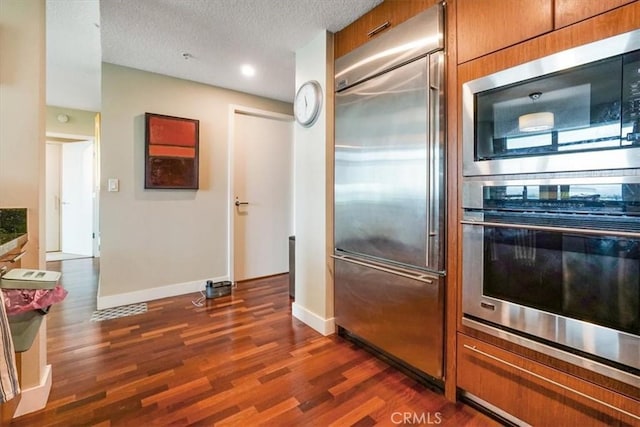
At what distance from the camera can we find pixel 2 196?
4.66 ft

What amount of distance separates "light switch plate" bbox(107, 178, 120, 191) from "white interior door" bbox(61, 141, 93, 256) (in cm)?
294

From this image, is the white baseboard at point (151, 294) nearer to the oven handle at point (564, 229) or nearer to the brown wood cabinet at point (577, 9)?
the oven handle at point (564, 229)

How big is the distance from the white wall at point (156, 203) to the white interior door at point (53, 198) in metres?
3.64

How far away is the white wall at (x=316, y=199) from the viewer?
2305mm

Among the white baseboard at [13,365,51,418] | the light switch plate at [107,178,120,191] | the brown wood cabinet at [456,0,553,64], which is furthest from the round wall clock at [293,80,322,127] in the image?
the white baseboard at [13,365,51,418]

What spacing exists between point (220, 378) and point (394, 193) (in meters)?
1.51

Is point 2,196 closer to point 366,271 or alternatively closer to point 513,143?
point 366,271

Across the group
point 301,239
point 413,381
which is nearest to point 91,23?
point 301,239

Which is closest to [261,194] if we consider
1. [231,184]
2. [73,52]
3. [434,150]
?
[231,184]

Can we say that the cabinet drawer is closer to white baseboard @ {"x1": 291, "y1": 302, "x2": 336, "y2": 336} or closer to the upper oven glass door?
the upper oven glass door

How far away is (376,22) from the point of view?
1.96 meters

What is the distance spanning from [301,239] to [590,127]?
1.97m

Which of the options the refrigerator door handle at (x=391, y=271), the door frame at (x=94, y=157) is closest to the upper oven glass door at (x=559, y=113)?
→ the refrigerator door handle at (x=391, y=271)

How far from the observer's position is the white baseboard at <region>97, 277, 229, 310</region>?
2898 mm
